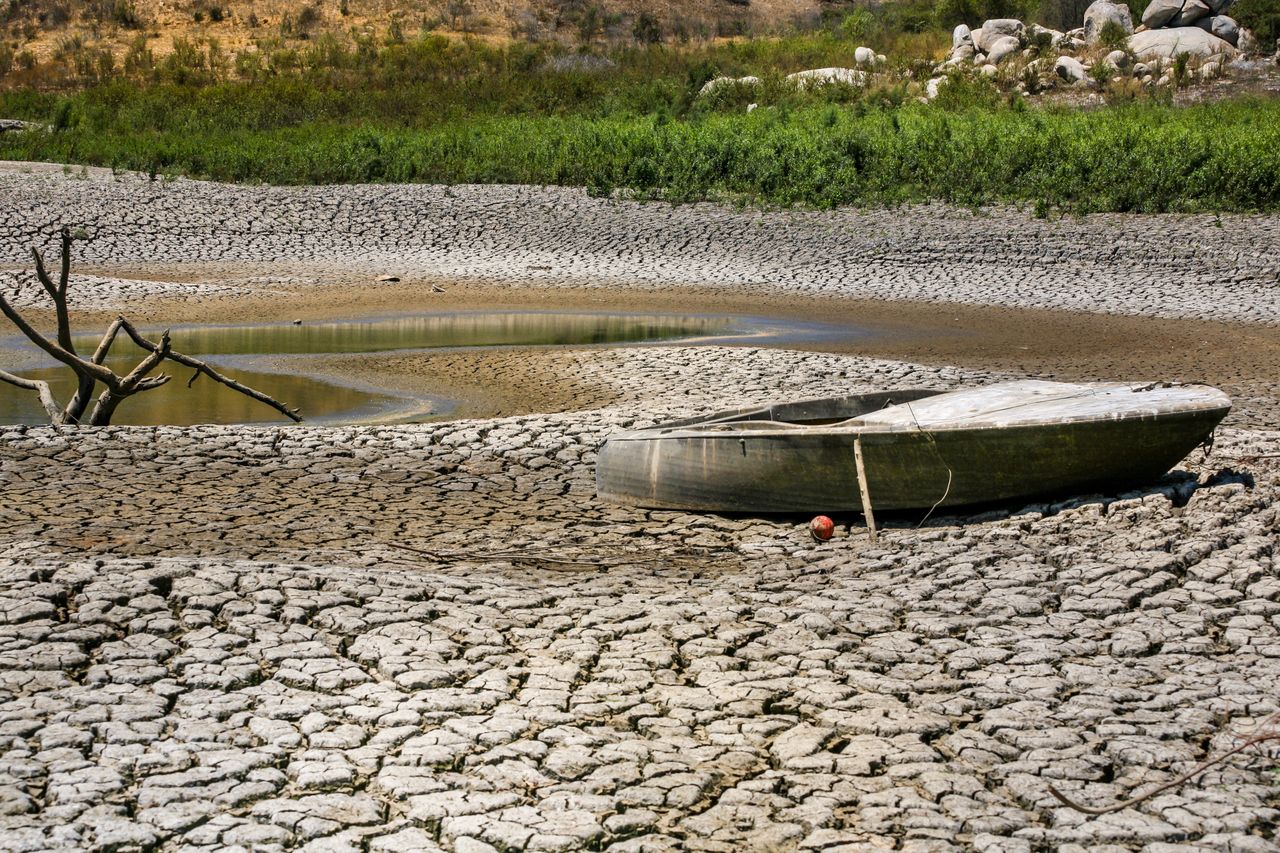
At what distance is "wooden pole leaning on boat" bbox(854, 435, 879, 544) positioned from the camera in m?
6.96

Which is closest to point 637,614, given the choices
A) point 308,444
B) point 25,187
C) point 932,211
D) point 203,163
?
point 308,444

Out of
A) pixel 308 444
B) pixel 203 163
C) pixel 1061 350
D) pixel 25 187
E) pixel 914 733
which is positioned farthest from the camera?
pixel 203 163

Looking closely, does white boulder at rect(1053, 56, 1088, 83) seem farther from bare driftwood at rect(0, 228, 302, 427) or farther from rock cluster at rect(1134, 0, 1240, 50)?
bare driftwood at rect(0, 228, 302, 427)

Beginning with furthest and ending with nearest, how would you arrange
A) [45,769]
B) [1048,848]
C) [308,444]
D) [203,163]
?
[203,163] → [308,444] → [45,769] → [1048,848]

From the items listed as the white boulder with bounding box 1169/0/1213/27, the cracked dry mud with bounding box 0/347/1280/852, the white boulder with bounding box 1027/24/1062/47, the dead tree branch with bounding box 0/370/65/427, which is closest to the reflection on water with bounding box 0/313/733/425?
the dead tree branch with bounding box 0/370/65/427

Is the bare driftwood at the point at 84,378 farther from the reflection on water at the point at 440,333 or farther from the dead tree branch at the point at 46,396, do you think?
the reflection on water at the point at 440,333

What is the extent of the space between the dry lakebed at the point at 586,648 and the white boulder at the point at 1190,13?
2553 centimetres

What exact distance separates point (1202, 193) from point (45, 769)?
714 inches

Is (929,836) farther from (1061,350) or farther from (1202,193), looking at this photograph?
(1202,193)

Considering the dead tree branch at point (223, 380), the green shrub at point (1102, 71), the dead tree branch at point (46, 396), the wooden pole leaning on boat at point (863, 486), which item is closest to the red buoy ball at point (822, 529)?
the wooden pole leaning on boat at point (863, 486)

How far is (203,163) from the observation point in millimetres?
23703

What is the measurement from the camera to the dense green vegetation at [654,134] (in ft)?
66.4

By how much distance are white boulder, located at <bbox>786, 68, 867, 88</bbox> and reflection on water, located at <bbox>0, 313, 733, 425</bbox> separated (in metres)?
16.3

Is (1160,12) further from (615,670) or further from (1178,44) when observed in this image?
(615,670)
